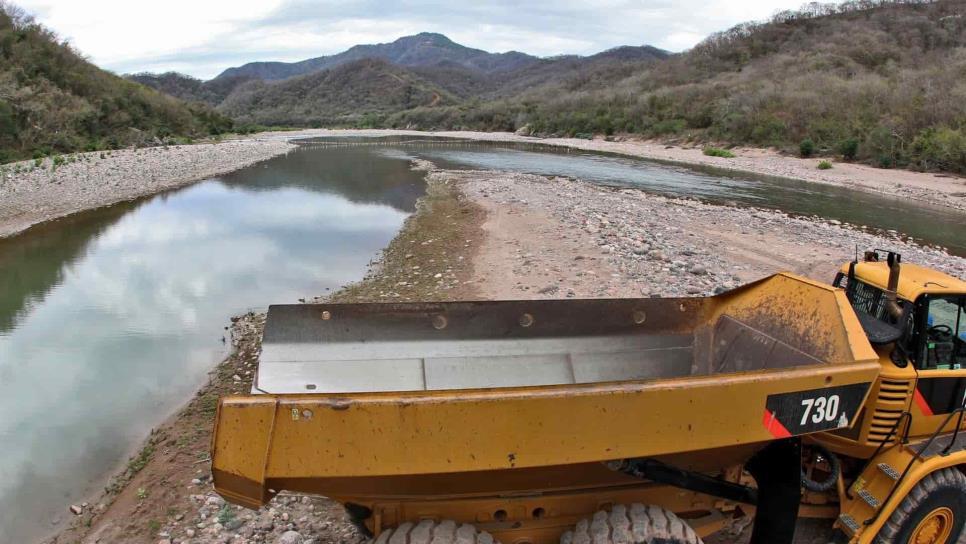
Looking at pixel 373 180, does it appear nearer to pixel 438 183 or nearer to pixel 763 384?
pixel 438 183

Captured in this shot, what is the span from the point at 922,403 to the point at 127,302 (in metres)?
11.2

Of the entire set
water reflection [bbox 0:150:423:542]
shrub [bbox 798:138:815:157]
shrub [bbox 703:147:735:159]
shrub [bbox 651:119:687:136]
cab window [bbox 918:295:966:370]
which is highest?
shrub [bbox 651:119:687:136]

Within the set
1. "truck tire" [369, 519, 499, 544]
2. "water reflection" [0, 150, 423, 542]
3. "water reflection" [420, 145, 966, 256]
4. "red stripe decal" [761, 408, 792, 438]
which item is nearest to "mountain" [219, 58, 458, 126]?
"water reflection" [420, 145, 966, 256]

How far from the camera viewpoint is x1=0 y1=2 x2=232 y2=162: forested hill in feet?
100

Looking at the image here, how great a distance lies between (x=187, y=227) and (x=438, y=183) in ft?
33.1

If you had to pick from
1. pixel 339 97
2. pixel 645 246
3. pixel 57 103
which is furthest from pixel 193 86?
pixel 645 246

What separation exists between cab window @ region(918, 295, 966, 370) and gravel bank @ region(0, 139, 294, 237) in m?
18.5

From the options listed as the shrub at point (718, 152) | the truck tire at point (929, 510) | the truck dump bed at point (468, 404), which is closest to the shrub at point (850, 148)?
the shrub at point (718, 152)

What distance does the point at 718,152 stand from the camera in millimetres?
→ 36938

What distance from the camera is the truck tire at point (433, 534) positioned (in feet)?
9.07

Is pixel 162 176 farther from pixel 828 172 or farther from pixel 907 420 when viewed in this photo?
pixel 907 420

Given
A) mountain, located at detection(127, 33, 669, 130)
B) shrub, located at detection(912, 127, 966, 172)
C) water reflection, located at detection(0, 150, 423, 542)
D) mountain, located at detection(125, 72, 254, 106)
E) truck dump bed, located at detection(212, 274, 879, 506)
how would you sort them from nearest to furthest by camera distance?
truck dump bed, located at detection(212, 274, 879, 506) < water reflection, located at detection(0, 150, 423, 542) < shrub, located at detection(912, 127, 966, 172) < mountain, located at detection(127, 33, 669, 130) < mountain, located at detection(125, 72, 254, 106)

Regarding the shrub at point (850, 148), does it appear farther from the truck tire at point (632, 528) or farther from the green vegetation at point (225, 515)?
the green vegetation at point (225, 515)

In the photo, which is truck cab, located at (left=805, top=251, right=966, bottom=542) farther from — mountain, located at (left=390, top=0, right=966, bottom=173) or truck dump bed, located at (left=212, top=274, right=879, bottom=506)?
mountain, located at (left=390, top=0, right=966, bottom=173)
